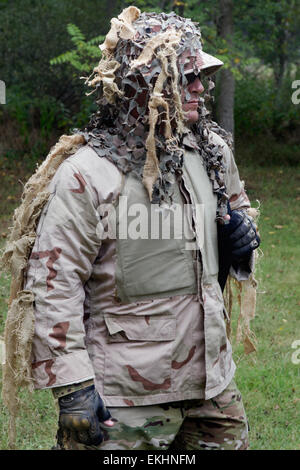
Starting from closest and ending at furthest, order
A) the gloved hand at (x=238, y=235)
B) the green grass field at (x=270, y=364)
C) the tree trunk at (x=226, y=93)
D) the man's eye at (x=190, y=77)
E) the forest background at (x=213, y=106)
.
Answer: the man's eye at (x=190, y=77) < the gloved hand at (x=238, y=235) < the green grass field at (x=270, y=364) < the forest background at (x=213, y=106) < the tree trunk at (x=226, y=93)

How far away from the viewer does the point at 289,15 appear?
1295 centimetres

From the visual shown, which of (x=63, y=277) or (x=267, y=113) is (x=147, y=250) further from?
(x=267, y=113)

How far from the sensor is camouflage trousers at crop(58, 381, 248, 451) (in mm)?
2434

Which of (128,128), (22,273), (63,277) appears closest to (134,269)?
(63,277)

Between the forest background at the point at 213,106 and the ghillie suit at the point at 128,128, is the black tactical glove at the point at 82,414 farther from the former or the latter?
the forest background at the point at 213,106

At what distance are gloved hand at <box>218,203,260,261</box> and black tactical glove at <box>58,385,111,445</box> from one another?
84 cm

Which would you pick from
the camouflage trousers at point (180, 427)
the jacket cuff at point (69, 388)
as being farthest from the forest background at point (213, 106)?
the jacket cuff at point (69, 388)

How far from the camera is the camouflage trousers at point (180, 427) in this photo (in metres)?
2.43

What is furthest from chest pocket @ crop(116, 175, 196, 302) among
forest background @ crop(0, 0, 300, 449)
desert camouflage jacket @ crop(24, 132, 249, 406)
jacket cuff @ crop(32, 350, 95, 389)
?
forest background @ crop(0, 0, 300, 449)

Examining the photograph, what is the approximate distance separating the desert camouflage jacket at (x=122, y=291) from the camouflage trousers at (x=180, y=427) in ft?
0.21

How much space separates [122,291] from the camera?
95.0 inches

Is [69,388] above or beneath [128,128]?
beneath

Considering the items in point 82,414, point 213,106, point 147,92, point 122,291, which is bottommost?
point 213,106

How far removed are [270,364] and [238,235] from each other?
2524 millimetres
